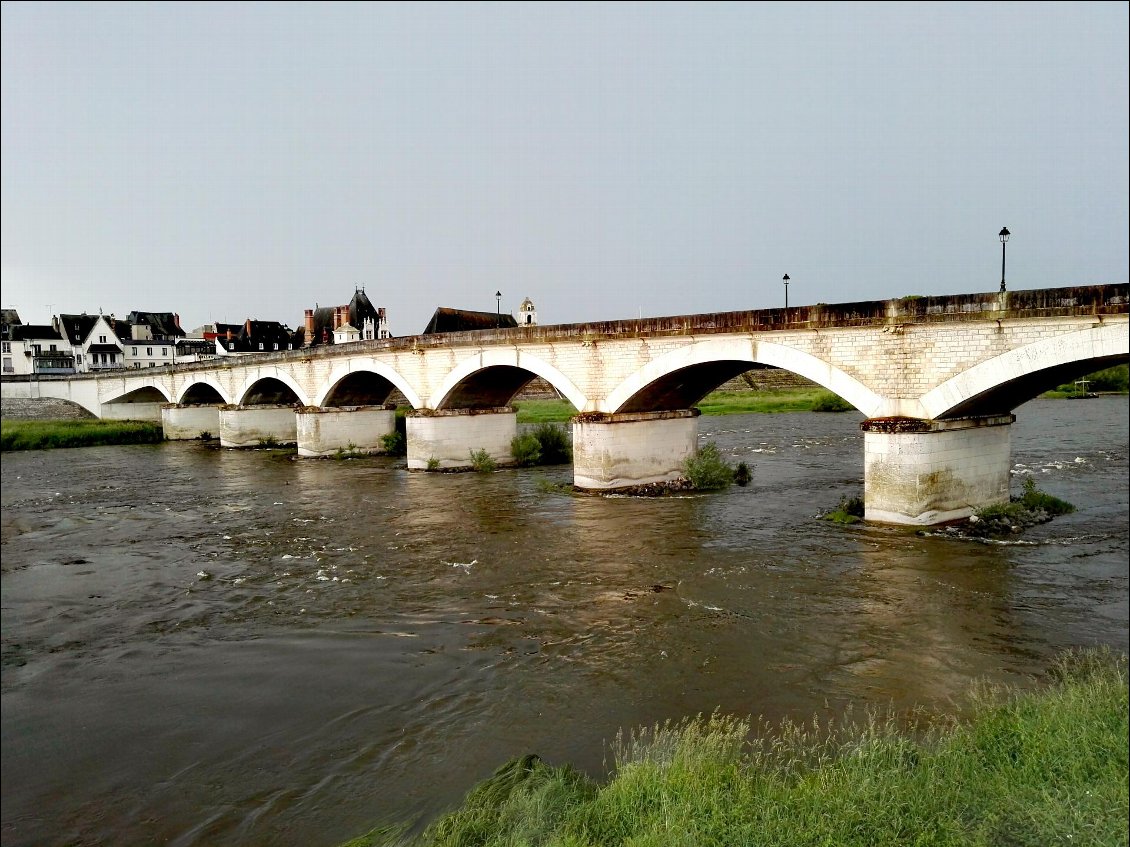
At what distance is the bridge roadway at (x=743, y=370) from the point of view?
12781 mm

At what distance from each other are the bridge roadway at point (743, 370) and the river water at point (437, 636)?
1.54 metres

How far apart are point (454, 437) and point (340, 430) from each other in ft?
27.0

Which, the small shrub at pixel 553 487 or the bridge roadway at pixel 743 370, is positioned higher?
the bridge roadway at pixel 743 370

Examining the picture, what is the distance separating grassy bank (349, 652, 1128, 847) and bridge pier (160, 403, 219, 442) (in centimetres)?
4355

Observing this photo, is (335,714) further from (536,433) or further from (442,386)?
(536,433)

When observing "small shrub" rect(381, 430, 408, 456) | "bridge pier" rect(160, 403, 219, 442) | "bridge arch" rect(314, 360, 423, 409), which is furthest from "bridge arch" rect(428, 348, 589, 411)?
"bridge pier" rect(160, 403, 219, 442)

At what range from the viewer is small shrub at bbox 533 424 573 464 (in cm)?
2767

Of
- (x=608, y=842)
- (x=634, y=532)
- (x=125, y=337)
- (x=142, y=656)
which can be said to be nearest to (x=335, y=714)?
(x=142, y=656)

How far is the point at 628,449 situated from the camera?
20.7m

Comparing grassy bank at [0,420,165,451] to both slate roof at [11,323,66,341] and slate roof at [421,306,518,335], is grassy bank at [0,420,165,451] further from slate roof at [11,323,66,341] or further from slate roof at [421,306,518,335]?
slate roof at [11,323,66,341]

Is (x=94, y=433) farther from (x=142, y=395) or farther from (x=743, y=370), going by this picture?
(x=743, y=370)

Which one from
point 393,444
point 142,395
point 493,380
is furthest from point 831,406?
point 142,395

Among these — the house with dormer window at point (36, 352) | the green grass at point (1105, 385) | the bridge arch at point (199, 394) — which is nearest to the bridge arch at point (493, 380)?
the bridge arch at point (199, 394)

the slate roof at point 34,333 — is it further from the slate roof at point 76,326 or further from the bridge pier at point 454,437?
the bridge pier at point 454,437
